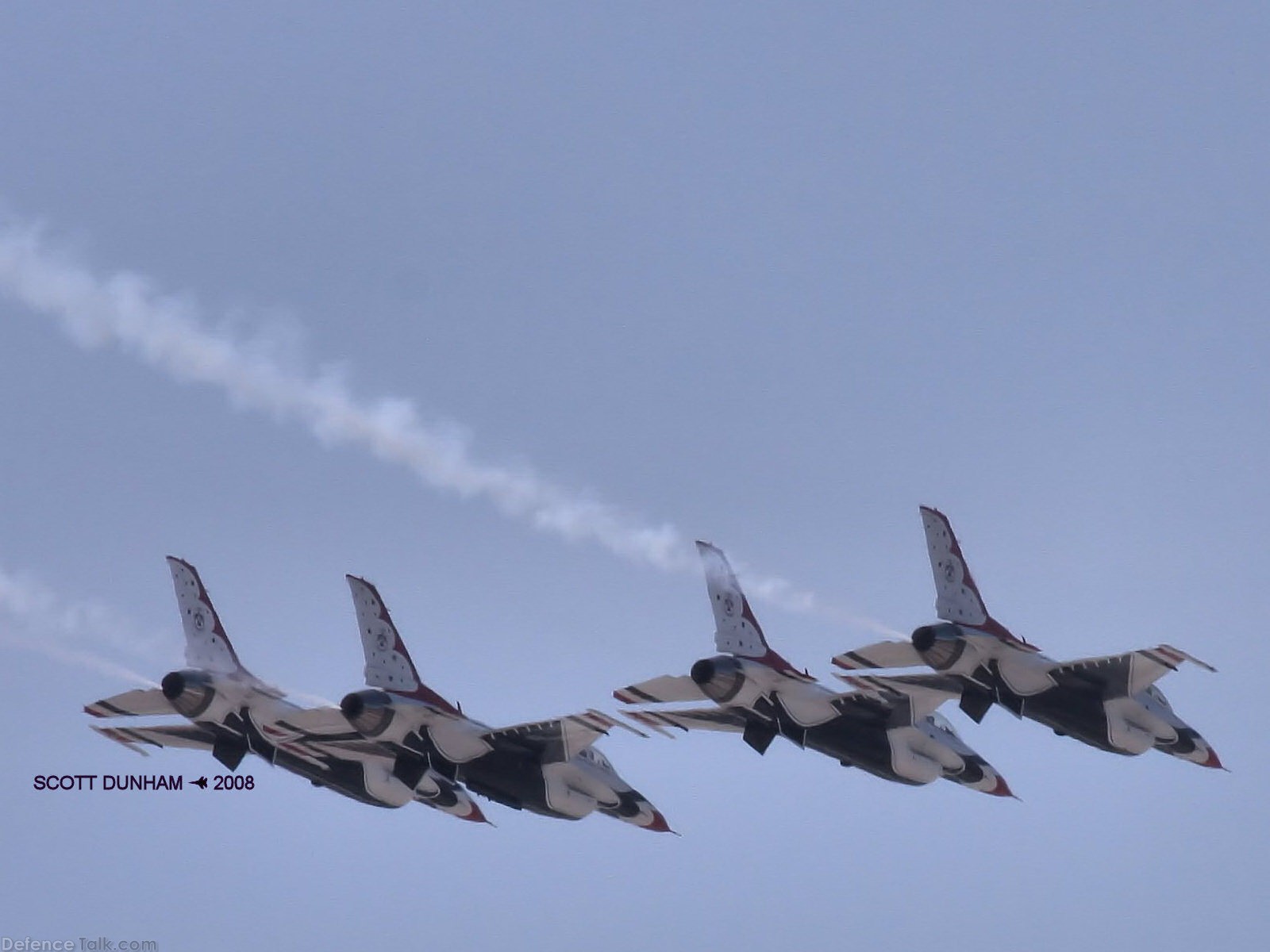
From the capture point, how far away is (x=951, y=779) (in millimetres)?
111312

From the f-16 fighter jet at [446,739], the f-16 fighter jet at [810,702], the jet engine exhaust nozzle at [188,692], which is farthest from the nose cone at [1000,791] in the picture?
the jet engine exhaust nozzle at [188,692]

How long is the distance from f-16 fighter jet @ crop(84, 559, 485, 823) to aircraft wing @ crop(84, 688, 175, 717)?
0.03m

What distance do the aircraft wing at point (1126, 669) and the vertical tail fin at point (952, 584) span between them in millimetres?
2281

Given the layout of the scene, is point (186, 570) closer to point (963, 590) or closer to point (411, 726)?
point (411, 726)

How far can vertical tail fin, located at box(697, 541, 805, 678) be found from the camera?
110 m

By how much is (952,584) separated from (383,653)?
795 inches

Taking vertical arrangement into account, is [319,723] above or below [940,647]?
below

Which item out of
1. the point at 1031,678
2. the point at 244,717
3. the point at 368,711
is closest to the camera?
the point at 368,711

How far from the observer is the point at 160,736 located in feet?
366

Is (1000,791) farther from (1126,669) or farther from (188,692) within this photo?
(188,692)

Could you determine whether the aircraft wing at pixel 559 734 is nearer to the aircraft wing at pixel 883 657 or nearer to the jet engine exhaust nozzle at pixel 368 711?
the jet engine exhaust nozzle at pixel 368 711

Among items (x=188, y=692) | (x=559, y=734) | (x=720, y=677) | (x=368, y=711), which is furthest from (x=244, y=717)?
(x=720, y=677)

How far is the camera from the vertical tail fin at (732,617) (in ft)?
360

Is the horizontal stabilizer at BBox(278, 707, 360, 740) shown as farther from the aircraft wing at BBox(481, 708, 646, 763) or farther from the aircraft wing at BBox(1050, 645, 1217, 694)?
the aircraft wing at BBox(1050, 645, 1217, 694)
